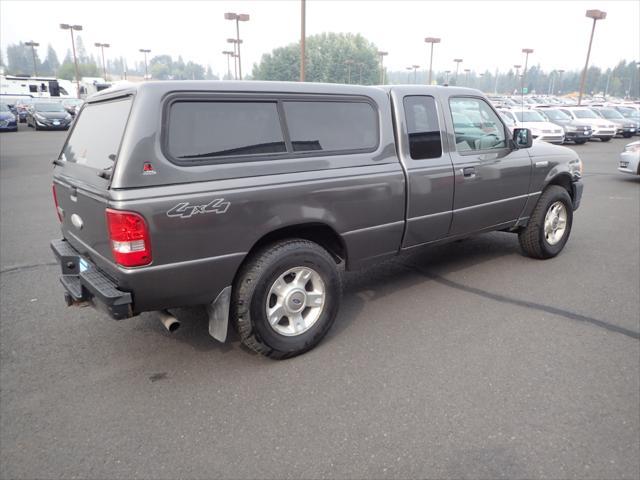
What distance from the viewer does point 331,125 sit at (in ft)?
11.9

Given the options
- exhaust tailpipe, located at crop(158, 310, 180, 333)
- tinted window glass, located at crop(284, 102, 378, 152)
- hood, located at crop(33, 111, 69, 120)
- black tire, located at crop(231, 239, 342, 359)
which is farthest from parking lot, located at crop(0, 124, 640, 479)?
hood, located at crop(33, 111, 69, 120)

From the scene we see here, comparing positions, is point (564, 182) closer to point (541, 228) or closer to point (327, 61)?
point (541, 228)

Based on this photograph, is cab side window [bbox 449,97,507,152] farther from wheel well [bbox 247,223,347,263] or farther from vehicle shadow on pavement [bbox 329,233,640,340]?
wheel well [bbox 247,223,347,263]

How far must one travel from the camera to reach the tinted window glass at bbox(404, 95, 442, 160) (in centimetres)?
411

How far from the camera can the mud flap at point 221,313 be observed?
3160mm

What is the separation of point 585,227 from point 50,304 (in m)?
7.47

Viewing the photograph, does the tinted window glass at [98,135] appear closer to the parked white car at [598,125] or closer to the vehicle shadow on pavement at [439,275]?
the vehicle shadow on pavement at [439,275]

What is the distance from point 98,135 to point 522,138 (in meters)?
4.11

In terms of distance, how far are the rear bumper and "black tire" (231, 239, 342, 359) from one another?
2.40ft

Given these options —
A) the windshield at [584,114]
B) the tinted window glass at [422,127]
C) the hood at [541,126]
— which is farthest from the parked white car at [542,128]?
the tinted window glass at [422,127]

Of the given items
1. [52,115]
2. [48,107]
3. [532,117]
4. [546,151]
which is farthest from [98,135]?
[48,107]

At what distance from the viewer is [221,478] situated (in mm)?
2359

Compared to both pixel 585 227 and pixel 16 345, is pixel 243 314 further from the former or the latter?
pixel 585 227

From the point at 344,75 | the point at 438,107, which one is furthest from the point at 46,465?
the point at 344,75
